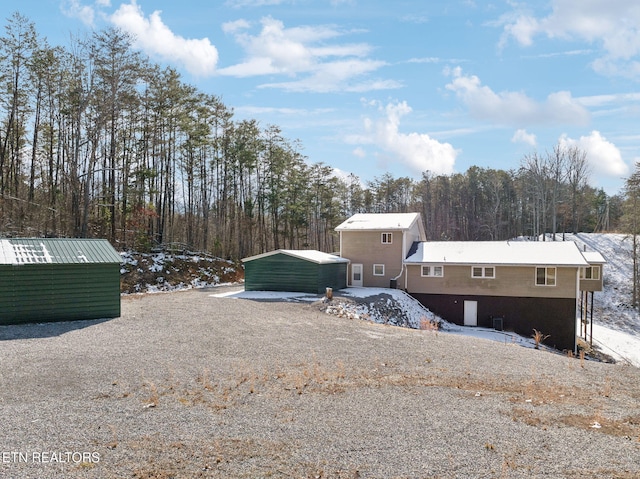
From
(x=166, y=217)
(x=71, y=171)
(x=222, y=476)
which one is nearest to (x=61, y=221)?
(x=71, y=171)

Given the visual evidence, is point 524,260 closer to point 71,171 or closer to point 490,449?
point 490,449

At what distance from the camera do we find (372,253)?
2542 centimetres

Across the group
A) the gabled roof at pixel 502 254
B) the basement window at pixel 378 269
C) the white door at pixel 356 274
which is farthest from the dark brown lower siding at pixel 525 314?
the white door at pixel 356 274

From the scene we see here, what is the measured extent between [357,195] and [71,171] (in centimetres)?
3334

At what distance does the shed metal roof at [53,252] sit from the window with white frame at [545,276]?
1869cm

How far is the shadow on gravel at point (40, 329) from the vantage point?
11.1m

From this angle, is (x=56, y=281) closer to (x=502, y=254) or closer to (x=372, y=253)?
(x=372, y=253)

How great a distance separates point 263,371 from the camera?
8844 millimetres

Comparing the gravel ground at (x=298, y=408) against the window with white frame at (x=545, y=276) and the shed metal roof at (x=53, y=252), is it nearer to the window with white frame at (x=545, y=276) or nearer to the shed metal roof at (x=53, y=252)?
the shed metal roof at (x=53, y=252)

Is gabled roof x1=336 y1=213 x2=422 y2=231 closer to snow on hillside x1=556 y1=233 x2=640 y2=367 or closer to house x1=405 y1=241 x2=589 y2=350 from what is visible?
house x1=405 y1=241 x2=589 y2=350

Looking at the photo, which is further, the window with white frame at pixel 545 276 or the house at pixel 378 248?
the house at pixel 378 248

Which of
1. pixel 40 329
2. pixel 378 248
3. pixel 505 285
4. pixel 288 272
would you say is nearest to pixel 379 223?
pixel 378 248

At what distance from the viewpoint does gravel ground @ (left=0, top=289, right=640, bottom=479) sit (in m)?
5.01

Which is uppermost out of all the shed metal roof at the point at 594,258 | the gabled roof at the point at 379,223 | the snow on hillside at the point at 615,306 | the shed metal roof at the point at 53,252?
the gabled roof at the point at 379,223
